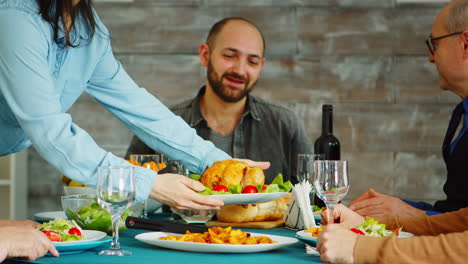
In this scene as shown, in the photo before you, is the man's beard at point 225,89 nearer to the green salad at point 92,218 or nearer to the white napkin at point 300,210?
the white napkin at point 300,210

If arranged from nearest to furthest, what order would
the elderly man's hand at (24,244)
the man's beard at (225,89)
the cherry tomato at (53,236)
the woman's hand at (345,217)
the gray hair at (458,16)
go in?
1. the elderly man's hand at (24,244)
2. the cherry tomato at (53,236)
3. the woman's hand at (345,217)
4. the gray hair at (458,16)
5. the man's beard at (225,89)

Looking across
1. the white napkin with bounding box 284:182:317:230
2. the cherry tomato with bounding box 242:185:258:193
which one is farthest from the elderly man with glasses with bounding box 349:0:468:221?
the cherry tomato with bounding box 242:185:258:193

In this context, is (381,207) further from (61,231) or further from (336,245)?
(61,231)

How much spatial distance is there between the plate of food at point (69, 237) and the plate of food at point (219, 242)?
0.11 meters

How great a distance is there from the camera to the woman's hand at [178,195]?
5.20 ft

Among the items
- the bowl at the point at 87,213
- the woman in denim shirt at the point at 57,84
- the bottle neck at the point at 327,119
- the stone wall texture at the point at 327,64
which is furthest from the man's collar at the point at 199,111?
the bowl at the point at 87,213

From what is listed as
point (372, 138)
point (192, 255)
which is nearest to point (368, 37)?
point (372, 138)

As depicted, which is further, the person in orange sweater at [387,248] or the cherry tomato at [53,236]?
the cherry tomato at [53,236]

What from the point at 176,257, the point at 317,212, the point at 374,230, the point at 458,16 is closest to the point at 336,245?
the point at 374,230

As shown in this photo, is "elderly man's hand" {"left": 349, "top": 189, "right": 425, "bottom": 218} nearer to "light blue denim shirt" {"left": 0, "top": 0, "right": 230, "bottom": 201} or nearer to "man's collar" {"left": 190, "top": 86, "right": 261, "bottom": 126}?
"light blue denim shirt" {"left": 0, "top": 0, "right": 230, "bottom": 201}

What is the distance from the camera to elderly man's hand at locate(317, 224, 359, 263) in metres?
1.23

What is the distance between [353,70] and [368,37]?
23 centimetres

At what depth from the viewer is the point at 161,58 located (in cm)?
390

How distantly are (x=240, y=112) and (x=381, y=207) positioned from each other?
136 cm
